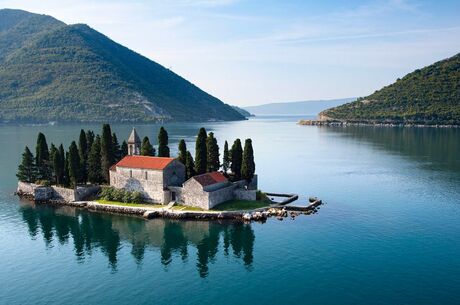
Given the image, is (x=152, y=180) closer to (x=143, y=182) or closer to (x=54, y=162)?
(x=143, y=182)

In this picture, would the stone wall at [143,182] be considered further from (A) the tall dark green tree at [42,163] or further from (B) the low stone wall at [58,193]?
(A) the tall dark green tree at [42,163]

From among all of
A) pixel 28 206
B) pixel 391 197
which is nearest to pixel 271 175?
pixel 391 197

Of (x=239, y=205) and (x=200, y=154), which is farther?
(x=200, y=154)

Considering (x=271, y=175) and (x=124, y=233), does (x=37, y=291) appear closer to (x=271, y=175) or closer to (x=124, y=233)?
(x=124, y=233)

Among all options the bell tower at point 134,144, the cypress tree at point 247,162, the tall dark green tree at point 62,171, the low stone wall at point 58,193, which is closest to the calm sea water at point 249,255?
the low stone wall at point 58,193

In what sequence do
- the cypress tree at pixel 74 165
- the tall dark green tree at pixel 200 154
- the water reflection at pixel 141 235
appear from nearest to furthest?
the water reflection at pixel 141 235
the tall dark green tree at pixel 200 154
the cypress tree at pixel 74 165

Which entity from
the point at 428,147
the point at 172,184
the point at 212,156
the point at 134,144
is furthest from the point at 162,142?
the point at 428,147
